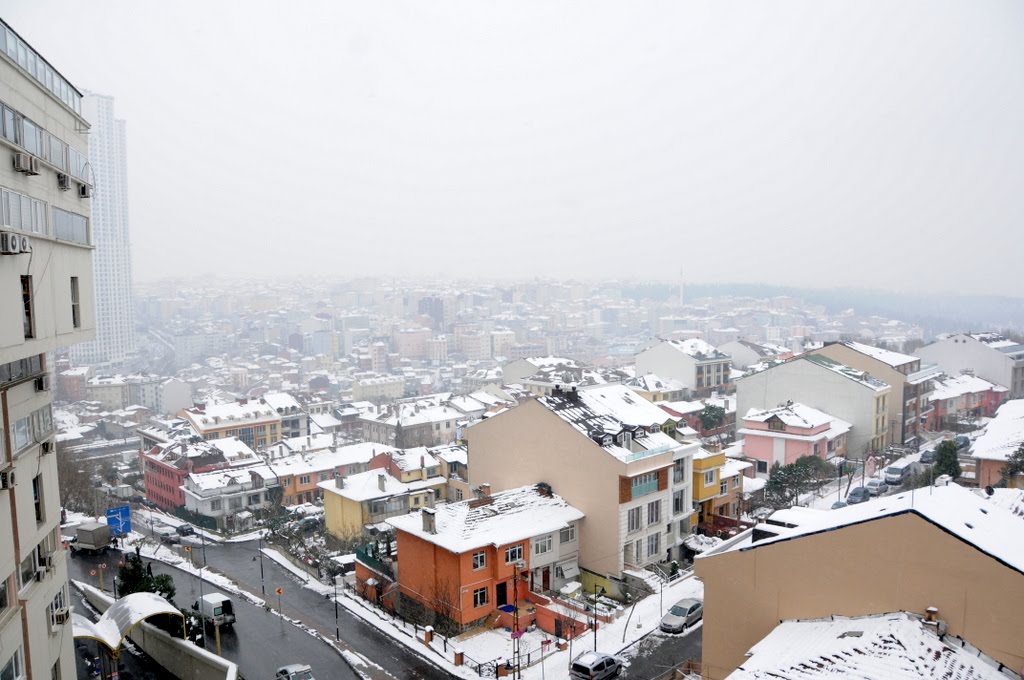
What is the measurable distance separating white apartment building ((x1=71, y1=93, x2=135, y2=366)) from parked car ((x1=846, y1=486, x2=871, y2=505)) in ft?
264

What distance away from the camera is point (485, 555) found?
1430 cm

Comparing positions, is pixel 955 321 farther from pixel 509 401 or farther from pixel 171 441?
pixel 171 441

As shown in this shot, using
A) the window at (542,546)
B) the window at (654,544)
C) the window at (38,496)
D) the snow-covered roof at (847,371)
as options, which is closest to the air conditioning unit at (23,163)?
the window at (38,496)

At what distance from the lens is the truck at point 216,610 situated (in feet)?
48.0

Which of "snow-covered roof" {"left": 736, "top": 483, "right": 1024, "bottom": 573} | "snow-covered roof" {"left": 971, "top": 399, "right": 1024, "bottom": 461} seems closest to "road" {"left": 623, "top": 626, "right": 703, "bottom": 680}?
"snow-covered roof" {"left": 736, "top": 483, "right": 1024, "bottom": 573}

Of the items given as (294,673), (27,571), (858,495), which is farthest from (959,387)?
(27,571)

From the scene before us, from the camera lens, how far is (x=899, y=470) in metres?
23.5

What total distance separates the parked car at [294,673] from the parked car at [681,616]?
6211 mm

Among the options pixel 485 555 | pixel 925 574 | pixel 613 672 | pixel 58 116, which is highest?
pixel 58 116

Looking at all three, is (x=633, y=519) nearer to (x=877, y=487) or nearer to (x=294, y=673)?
(x=294, y=673)

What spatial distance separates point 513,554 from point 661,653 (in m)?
3.51

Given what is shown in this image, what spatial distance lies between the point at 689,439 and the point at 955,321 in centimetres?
12372

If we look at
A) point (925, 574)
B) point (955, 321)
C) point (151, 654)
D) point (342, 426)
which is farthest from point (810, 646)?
point (955, 321)

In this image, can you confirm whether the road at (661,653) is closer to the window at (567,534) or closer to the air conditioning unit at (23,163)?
the window at (567,534)
